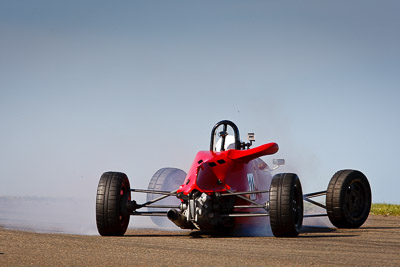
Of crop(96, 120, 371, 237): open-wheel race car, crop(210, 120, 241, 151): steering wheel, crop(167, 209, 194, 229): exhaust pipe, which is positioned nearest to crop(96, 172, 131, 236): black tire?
crop(96, 120, 371, 237): open-wheel race car

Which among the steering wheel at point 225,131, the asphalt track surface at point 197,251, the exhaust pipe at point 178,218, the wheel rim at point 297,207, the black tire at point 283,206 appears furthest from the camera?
the steering wheel at point 225,131

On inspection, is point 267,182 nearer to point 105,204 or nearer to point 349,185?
point 349,185

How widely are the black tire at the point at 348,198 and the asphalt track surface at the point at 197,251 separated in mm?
2269

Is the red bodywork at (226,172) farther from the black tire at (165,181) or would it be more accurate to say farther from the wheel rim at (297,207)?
the black tire at (165,181)

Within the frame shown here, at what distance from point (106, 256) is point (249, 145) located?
6.47m

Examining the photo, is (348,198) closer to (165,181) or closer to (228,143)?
(228,143)

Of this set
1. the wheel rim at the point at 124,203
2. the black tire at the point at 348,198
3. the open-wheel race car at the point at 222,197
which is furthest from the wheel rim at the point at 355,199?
the wheel rim at the point at 124,203

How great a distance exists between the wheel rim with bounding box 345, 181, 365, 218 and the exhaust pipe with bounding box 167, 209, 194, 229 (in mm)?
3984

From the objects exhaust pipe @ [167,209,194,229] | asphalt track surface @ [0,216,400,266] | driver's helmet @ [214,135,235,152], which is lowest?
asphalt track surface @ [0,216,400,266]

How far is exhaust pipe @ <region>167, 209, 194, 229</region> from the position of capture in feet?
37.7

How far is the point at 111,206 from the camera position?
39.1 ft

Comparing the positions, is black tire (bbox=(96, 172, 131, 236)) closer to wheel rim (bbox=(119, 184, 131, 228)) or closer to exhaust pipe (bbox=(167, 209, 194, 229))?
wheel rim (bbox=(119, 184, 131, 228))

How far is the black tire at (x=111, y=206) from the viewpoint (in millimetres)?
11930

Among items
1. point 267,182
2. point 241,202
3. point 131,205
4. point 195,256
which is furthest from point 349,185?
point 195,256
